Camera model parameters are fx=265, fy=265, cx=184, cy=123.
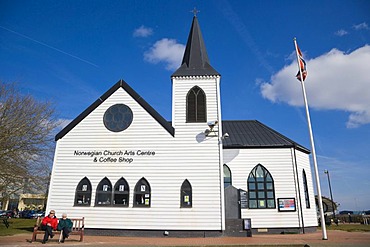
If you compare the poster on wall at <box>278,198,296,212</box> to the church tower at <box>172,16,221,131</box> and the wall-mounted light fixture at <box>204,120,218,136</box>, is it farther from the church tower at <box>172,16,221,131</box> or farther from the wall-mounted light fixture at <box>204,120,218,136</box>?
the church tower at <box>172,16,221,131</box>

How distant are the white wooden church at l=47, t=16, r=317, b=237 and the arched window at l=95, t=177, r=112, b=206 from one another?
6cm

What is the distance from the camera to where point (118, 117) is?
1827 centimetres

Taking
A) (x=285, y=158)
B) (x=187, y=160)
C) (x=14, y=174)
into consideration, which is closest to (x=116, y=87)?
(x=187, y=160)

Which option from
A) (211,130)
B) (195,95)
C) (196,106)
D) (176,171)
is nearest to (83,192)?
(176,171)

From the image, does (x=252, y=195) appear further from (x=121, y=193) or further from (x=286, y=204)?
(x=121, y=193)

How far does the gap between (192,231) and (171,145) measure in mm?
5468

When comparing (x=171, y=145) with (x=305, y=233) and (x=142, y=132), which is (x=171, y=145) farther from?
(x=305, y=233)

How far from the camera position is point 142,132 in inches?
703

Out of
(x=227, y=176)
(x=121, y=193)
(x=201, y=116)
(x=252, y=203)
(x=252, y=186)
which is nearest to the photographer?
(x=121, y=193)

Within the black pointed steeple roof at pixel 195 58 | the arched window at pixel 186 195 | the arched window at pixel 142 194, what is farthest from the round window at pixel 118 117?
the arched window at pixel 186 195

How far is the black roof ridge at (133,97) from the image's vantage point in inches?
706

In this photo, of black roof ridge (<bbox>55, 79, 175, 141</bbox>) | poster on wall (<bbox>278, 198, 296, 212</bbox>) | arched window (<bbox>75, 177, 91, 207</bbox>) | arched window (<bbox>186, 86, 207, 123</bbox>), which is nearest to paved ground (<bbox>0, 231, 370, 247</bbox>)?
arched window (<bbox>75, 177, 91, 207</bbox>)

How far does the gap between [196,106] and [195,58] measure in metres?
4.29

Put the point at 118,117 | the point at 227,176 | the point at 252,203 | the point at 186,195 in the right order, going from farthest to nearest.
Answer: the point at 227,176, the point at 252,203, the point at 118,117, the point at 186,195
